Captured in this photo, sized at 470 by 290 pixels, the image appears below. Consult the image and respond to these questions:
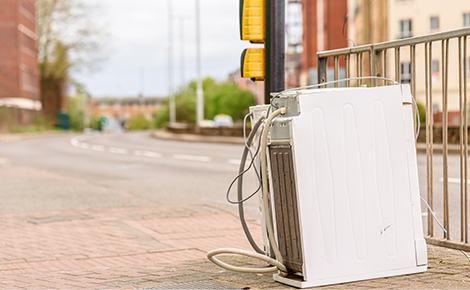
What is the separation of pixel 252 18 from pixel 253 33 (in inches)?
4.8

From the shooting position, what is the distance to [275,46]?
6590 mm

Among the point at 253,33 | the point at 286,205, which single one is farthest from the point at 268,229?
the point at 253,33

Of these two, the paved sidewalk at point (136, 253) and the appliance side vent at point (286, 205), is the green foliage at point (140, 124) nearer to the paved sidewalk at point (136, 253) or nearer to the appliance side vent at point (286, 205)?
the paved sidewalk at point (136, 253)

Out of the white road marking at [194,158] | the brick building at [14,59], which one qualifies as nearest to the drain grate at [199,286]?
the white road marking at [194,158]

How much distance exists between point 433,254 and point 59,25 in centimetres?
7489

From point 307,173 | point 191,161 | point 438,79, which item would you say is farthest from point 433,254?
point 438,79

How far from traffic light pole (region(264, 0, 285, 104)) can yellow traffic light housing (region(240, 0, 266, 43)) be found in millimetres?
64

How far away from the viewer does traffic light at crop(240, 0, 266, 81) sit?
21.8ft

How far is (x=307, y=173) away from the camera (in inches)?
184

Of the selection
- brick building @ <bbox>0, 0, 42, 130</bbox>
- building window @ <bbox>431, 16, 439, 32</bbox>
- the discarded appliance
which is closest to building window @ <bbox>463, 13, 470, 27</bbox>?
building window @ <bbox>431, 16, 439, 32</bbox>

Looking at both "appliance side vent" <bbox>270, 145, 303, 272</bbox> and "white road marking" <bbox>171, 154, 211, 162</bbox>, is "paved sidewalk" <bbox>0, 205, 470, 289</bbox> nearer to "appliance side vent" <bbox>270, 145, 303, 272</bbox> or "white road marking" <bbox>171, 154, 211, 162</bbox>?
"appliance side vent" <bbox>270, 145, 303, 272</bbox>

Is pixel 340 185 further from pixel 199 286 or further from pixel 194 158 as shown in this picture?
pixel 194 158

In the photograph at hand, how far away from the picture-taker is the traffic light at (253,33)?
6.64 m

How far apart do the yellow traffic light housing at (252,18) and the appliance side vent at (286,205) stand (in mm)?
1952
